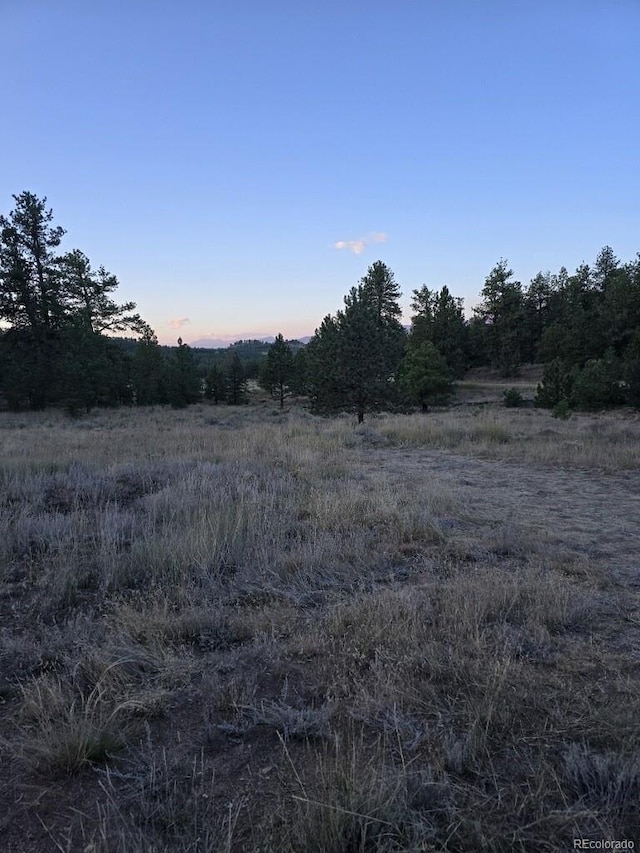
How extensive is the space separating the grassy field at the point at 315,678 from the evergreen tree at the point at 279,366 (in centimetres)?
4266

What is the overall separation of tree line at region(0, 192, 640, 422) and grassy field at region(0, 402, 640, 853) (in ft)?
52.9

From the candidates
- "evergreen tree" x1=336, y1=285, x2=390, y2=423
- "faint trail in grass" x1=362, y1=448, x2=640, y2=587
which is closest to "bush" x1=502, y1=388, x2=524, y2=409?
"evergreen tree" x1=336, y1=285, x2=390, y2=423

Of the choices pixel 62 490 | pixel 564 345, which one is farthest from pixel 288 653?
pixel 564 345

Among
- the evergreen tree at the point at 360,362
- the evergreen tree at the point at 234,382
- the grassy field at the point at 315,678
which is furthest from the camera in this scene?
the evergreen tree at the point at 234,382

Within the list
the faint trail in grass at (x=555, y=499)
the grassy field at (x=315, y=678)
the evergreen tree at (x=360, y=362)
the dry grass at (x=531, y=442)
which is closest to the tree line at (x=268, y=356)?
the evergreen tree at (x=360, y=362)

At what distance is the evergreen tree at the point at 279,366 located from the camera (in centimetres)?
4828

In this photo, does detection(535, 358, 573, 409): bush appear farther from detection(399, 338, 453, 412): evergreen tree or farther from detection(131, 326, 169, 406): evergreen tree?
detection(131, 326, 169, 406): evergreen tree

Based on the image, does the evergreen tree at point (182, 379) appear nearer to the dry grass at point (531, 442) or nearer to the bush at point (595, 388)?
the dry grass at point (531, 442)

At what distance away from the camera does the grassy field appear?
1890 millimetres

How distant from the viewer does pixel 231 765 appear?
2205 millimetres

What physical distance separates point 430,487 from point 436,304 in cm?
5817

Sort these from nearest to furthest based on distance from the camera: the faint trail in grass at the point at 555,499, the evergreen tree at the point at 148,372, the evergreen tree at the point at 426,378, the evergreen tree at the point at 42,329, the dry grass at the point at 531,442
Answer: the faint trail in grass at the point at 555,499 < the dry grass at the point at 531,442 < the evergreen tree at the point at 42,329 < the evergreen tree at the point at 426,378 < the evergreen tree at the point at 148,372

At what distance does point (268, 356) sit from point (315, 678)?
47.2 m

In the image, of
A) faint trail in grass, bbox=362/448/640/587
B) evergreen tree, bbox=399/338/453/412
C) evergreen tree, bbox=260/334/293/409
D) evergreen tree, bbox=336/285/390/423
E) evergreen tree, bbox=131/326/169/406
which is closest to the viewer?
faint trail in grass, bbox=362/448/640/587
